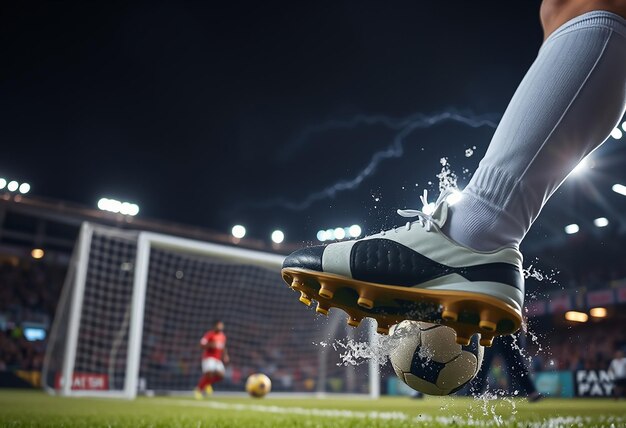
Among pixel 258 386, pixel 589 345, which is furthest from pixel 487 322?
pixel 589 345

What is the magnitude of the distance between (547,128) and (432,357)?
35.9 inches

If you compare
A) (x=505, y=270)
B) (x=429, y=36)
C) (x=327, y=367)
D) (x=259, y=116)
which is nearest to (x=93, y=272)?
(x=327, y=367)

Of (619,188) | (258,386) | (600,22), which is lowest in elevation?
(258,386)

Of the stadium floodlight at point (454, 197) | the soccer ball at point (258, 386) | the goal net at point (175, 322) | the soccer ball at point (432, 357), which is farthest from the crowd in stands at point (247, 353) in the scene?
the stadium floodlight at point (454, 197)

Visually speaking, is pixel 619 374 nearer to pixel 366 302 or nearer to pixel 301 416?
pixel 301 416

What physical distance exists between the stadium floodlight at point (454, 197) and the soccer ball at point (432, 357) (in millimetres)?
582

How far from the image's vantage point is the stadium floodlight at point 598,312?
19.1 metres

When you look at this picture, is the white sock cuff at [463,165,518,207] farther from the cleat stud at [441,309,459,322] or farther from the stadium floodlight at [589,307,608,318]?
the stadium floodlight at [589,307,608,318]

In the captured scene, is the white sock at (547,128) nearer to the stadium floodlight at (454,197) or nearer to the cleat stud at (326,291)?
the stadium floodlight at (454,197)

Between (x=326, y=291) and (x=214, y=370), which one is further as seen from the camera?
(x=214, y=370)

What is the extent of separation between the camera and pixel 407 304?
4.56ft

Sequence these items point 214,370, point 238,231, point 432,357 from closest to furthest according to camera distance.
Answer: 1. point 432,357
2. point 214,370
3. point 238,231

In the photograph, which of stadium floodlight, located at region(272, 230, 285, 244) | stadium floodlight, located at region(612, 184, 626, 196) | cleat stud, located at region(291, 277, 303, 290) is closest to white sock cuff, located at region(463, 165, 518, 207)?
cleat stud, located at region(291, 277, 303, 290)

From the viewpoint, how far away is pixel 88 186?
91.9ft
